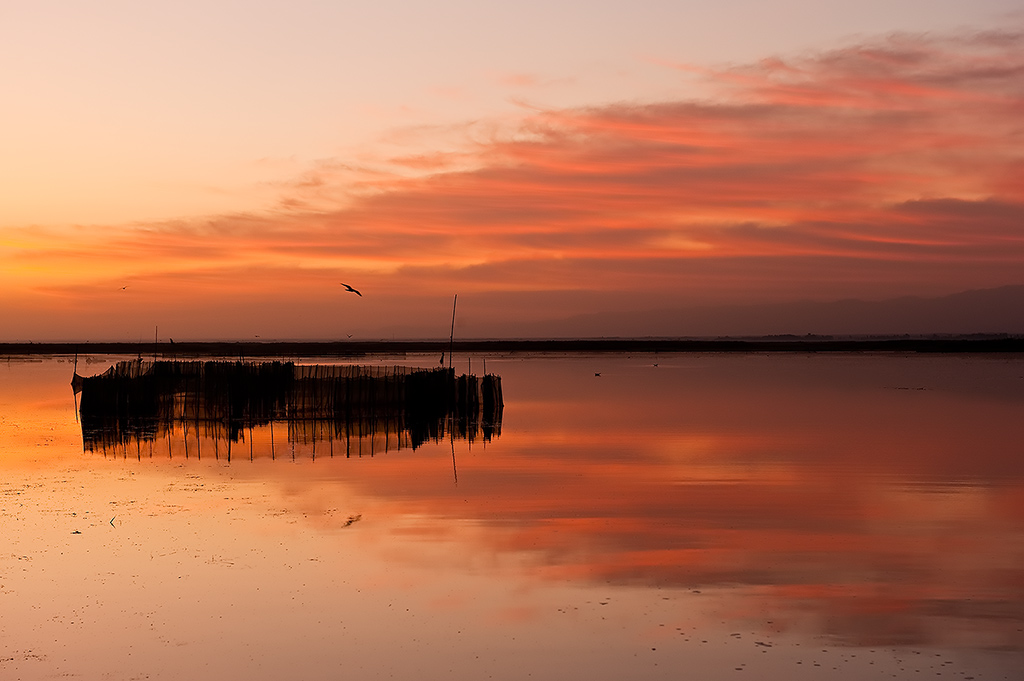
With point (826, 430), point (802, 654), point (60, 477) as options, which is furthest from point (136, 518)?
point (826, 430)

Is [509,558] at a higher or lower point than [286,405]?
lower

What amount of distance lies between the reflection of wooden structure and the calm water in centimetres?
183

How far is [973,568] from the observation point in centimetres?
1330

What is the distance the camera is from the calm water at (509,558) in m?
9.87

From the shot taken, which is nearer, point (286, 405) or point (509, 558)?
point (509, 558)

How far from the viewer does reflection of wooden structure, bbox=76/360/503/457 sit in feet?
101

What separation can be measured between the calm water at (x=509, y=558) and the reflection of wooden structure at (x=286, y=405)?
1832mm

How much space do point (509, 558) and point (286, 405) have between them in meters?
21.2

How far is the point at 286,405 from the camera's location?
111 ft

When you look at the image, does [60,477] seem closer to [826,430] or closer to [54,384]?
[826,430]

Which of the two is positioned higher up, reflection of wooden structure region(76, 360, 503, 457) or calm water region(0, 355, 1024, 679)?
reflection of wooden structure region(76, 360, 503, 457)

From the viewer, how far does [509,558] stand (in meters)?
13.9

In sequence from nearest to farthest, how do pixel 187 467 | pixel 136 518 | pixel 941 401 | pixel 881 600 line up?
pixel 881 600 < pixel 136 518 < pixel 187 467 < pixel 941 401

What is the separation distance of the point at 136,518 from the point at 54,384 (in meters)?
48.3
